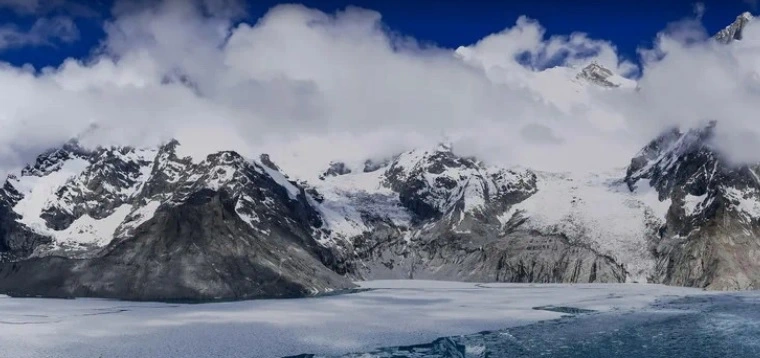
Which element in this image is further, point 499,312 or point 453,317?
point 499,312

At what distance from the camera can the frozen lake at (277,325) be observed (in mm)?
113125

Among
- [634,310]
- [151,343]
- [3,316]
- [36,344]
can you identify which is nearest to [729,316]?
[634,310]

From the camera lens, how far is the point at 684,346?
107 meters

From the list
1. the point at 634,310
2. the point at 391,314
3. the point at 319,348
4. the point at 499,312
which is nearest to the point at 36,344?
the point at 319,348

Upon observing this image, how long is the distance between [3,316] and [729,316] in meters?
143

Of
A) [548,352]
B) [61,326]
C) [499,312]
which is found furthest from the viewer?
[499,312]

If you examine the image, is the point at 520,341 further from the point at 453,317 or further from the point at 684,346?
the point at 453,317

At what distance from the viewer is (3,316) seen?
6403 inches

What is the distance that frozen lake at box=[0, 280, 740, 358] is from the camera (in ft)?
371

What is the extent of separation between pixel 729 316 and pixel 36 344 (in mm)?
118424

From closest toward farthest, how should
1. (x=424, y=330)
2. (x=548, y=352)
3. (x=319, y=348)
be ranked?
(x=548, y=352)
(x=319, y=348)
(x=424, y=330)

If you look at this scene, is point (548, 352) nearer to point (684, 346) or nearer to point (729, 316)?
point (684, 346)

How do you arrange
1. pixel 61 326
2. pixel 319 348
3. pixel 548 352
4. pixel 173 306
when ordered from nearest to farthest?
1. pixel 548 352
2. pixel 319 348
3. pixel 61 326
4. pixel 173 306

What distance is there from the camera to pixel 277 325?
13975 cm
